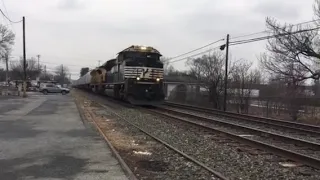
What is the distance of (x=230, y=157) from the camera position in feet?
32.7

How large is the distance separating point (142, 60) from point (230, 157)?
19.1 meters

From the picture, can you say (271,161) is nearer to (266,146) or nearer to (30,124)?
(266,146)

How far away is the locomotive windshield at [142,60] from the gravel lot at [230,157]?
42.6 feet

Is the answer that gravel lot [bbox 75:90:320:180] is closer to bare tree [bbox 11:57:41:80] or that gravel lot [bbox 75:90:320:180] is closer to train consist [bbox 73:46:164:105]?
train consist [bbox 73:46:164:105]

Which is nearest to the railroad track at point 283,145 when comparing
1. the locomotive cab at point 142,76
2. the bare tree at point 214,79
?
the locomotive cab at point 142,76

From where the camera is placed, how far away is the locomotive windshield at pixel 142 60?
28.0 m

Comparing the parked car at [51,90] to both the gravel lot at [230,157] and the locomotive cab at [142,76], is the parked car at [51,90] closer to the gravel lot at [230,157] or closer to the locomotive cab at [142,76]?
the locomotive cab at [142,76]

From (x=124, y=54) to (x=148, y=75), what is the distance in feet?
8.21

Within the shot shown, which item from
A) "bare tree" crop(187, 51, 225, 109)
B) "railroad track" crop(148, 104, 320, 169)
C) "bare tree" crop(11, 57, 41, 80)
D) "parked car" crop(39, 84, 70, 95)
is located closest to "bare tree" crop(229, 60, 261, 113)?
"bare tree" crop(187, 51, 225, 109)

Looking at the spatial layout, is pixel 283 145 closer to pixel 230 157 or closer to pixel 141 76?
pixel 230 157

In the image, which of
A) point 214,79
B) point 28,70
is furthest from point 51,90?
point 28,70

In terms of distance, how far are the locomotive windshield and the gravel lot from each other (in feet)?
42.6

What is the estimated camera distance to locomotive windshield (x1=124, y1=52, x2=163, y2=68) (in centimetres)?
2798

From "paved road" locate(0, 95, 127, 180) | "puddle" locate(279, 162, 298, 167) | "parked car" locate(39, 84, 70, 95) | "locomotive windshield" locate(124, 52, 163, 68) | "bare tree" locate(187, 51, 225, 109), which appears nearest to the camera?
"paved road" locate(0, 95, 127, 180)
